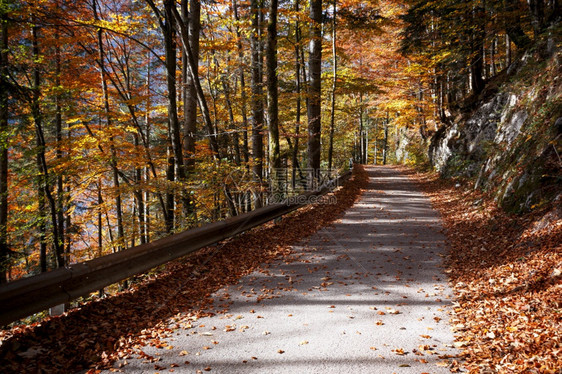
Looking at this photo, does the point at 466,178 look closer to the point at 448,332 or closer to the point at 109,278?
the point at 448,332

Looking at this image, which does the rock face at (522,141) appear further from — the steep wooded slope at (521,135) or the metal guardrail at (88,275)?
the metal guardrail at (88,275)

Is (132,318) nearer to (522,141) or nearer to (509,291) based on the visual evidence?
(509,291)

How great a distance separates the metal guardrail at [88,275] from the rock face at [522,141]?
6.79 m

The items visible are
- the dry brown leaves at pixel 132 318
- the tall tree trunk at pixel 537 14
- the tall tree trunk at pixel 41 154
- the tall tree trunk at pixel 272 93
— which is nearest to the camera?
the dry brown leaves at pixel 132 318

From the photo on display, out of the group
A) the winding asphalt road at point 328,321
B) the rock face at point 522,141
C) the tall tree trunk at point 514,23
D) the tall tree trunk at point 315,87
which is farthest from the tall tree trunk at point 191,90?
the tall tree trunk at point 514,23

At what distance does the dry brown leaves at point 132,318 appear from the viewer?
10.2 feet

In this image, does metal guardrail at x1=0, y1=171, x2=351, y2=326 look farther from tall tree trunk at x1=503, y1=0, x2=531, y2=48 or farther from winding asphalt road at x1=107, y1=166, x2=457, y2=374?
tall tree trunk at x1=503, y1=0, x2=531, y2=48

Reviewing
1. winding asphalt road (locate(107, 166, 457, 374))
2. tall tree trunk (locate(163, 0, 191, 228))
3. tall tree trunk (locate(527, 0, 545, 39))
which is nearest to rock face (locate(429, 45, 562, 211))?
tall tree trunk (locate(527, 0, 545, 39))

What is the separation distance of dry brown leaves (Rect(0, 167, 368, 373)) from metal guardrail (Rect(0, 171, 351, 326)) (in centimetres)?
29

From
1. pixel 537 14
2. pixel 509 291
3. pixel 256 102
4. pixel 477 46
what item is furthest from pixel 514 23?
pixel 509 291

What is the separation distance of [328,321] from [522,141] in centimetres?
808

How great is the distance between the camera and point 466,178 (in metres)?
14.2

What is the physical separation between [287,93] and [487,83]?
1092 cm

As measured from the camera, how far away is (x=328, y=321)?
3.96 m
